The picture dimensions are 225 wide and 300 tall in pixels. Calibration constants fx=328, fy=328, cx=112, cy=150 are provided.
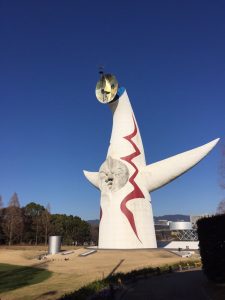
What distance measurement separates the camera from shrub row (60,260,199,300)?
12.4 metres

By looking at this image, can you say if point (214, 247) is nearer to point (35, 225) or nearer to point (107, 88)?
point (107, 88)

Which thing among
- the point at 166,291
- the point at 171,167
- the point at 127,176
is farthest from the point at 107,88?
the point at 166,291

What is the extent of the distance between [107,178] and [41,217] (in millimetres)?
41435

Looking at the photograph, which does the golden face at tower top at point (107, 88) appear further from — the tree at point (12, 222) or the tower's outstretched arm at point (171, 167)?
the tree at point (12, 222)

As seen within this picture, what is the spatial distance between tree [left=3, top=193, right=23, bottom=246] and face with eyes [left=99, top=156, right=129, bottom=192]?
1412 inches

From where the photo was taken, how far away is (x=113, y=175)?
1427 inches

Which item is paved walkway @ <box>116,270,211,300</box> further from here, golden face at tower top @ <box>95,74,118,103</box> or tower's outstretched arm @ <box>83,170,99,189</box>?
golden face at tower top @ <box>95,74,118,103</box>

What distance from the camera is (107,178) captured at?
36.6 m

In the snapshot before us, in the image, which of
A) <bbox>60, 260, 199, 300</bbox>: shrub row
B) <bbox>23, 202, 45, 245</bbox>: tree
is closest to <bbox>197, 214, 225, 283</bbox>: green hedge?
<bbox>60, 260, 199, 300</bbox>: shrub row

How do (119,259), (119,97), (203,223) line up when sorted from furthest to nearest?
(119,97) → (119,259) → (203,223)

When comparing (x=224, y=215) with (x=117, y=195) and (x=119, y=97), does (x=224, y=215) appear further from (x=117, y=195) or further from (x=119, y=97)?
(x=119, y=97)

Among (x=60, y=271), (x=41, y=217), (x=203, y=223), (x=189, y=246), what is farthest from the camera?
(x=41, y=217)

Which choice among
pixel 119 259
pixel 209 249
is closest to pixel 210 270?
pixel 209 249

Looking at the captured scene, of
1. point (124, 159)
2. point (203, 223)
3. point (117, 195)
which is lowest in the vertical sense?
point (203, 223)
